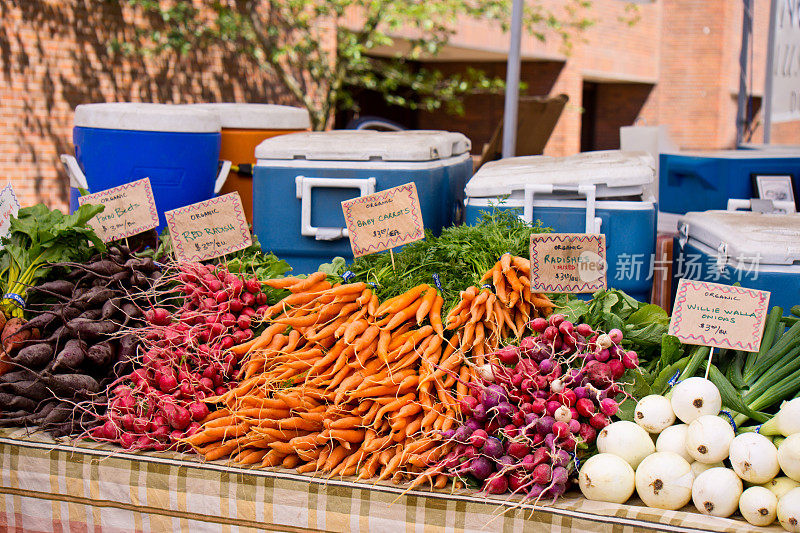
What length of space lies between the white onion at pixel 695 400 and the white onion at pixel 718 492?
0.16 metres

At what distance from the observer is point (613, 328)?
7.23ft

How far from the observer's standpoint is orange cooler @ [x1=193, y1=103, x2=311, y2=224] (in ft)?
11.4

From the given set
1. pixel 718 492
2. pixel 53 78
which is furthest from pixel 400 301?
pixel 53 78

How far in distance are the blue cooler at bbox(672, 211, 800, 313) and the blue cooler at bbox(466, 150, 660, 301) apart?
0.21 m

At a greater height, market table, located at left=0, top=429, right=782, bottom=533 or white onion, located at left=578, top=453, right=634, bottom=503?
white onion, located at left=578, top=453, right=634, bottom=503

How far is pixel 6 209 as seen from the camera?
281cm

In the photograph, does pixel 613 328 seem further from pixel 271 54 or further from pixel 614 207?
pixel 271 54

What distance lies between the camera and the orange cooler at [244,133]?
3.47m

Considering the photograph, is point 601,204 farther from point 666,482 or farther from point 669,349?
point 666,482

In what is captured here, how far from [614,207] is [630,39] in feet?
50.1

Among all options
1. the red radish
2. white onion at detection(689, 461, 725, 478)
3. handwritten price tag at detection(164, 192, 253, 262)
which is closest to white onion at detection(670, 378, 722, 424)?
white onion at detection(689, 461, 725, 478)

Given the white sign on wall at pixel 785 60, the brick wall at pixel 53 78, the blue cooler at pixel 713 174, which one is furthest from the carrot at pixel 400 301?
the brick wall at pixel 53 78

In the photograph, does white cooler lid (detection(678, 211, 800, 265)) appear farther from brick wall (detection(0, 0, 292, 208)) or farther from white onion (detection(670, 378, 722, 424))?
brick wall (detection(0, 0, 292, 208))

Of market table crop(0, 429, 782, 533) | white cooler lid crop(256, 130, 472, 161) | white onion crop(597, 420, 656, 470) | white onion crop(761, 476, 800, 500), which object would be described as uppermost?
white cooler lid crop(256, 130, 472, 161)
